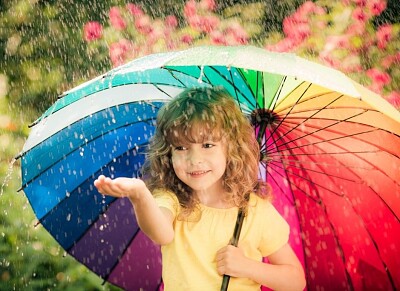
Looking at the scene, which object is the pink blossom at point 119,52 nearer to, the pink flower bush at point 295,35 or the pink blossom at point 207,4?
the pink flower bush at point 295,35

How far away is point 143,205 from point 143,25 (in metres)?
3.22

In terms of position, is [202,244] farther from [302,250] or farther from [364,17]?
[364,17]

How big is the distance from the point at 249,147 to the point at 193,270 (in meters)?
0.50

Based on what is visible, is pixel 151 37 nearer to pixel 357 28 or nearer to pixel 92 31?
pixel 92 31

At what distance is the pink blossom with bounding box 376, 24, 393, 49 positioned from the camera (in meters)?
5.12

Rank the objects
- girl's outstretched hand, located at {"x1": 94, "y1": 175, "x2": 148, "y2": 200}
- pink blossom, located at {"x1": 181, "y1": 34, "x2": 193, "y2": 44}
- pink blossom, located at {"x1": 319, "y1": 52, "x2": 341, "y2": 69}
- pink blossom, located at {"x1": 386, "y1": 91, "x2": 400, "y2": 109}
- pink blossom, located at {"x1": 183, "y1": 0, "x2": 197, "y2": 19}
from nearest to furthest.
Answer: girl's outstretched hand, located at {"x1": 94, "y1": 175, "x2": 148, "y2": 200} → pink blossom, located at {"x1": 386, "y1": 91, "x2": 400, "y2": 109} → pink blossom, located at {"x1": 319, "y1": 52, "x2": 341, "y2": 69} → pink blossom, located at {"x1": 181, "y1": 34, "x2": 193, "y2": 44} → pink blossom, located at {"x1": 183, "y1": 0, "x2": 197, "y2": 19}

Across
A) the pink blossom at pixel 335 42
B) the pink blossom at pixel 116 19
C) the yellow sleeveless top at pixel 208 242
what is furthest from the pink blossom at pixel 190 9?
the yellow sleeveless top at pixel 208 242

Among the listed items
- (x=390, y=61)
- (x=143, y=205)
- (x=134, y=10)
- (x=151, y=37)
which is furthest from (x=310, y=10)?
(x=143, y=205)

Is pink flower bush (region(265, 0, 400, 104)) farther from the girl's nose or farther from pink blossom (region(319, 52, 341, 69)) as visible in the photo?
the girl's nose

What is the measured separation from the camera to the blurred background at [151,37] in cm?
507

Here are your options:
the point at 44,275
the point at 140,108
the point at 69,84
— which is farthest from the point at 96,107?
the point at 69,84

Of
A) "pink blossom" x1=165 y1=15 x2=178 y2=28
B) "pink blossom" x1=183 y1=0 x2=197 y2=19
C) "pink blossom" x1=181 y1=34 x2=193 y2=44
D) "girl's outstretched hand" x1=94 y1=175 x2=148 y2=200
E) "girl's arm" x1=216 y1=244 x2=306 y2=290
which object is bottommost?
"girl's outstretched hand" x1=94 y1=175 x2=148 y2=200

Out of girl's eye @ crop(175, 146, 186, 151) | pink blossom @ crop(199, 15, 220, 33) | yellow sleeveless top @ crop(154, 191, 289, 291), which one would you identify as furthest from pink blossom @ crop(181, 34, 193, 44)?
girl's eye @ crop(175, 146, 186, 151)

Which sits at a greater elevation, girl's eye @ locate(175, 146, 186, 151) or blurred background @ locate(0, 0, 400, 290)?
blurred background @ locate(0, 0, 400, 290)
